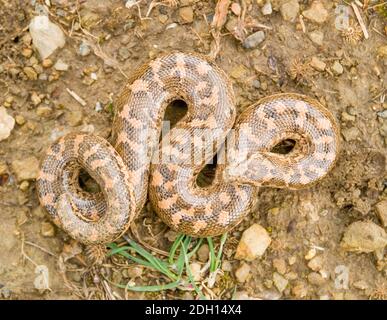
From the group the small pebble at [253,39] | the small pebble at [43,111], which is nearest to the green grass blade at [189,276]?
the small pebble at [43,111]

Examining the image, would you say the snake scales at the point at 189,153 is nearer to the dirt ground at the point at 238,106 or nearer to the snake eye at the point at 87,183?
the snake eye at the point at 87,183

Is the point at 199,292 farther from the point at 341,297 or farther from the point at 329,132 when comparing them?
the point at 329,132

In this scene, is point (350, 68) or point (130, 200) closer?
point (130, 200)

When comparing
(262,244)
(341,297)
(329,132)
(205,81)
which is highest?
(205,81)

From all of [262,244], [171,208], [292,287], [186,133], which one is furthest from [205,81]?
[292,287]

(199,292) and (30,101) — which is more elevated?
(30,101)

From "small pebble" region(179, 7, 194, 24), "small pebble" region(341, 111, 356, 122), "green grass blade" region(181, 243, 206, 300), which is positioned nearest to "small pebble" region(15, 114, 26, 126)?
"small pebble" region(179, 7, 194, 24)

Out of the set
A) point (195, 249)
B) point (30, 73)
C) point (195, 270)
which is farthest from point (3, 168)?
point (195, 270)
